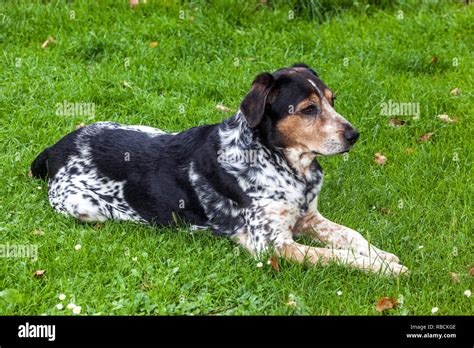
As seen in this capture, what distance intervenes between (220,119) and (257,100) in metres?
2.44

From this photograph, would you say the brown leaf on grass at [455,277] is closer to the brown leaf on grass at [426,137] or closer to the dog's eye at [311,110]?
the dog's eye at [311,110]

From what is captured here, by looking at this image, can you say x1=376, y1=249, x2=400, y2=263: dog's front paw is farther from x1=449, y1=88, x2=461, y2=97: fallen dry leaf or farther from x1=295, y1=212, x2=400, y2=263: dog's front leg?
x1=449, y1=88, x2=461, y2=97: fallen dry leaf

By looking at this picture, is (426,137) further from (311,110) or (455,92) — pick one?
(311,110)

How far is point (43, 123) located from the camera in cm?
Result: 768

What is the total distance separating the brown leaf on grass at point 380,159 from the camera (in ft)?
23.1

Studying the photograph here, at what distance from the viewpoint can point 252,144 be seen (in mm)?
5629

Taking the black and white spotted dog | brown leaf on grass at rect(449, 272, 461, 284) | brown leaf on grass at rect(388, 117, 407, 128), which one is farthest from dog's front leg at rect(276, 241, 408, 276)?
brown leaf on grass at rect(388, 117, 407, 128)

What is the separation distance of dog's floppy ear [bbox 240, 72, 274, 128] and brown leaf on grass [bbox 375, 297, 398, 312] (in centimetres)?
154

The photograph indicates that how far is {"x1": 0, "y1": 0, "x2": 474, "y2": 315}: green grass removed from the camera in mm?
5023

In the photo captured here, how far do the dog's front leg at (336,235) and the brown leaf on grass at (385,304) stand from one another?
1.81ft

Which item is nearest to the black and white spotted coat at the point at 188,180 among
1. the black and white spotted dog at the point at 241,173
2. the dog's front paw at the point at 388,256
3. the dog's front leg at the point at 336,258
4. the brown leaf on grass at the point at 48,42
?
the black and white spotted dog at the point at 241,173

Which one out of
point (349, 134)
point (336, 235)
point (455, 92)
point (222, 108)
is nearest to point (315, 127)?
point (349, 134)
